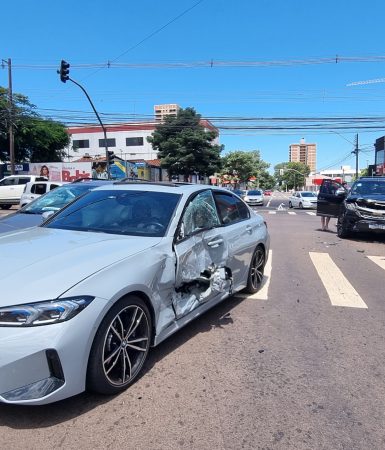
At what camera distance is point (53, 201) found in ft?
27.9

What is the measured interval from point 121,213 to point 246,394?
7.10 feet

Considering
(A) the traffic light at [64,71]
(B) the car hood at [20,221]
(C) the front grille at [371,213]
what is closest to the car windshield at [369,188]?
(C) the front grille at [371,213]

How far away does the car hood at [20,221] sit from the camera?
702cm

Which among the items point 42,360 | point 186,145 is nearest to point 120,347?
point 42,360

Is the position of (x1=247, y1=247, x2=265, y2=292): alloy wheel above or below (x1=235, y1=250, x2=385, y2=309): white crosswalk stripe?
above

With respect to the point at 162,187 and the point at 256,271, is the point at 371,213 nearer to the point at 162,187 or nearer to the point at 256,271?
the point at 256,271

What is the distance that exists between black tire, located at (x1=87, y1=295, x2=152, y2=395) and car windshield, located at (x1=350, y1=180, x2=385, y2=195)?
1067 centimetres

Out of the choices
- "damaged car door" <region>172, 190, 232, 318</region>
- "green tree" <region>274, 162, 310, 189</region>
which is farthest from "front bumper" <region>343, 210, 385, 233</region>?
"green tree" <region>274, 162, 310, 189</region>

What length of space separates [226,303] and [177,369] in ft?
6.86

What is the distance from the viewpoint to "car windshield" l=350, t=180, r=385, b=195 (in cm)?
1258

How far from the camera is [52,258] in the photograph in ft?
11.0

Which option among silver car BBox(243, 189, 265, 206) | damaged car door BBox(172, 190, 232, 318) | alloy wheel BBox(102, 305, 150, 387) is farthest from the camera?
silver car BBox(243, 189, 265, 206)

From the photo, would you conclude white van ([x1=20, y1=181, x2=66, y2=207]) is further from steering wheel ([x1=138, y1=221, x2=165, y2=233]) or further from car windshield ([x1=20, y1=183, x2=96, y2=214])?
steering wheel ([x1=138, y1=221, x2=165, y2=233])

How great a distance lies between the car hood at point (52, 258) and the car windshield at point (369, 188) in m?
10.2
